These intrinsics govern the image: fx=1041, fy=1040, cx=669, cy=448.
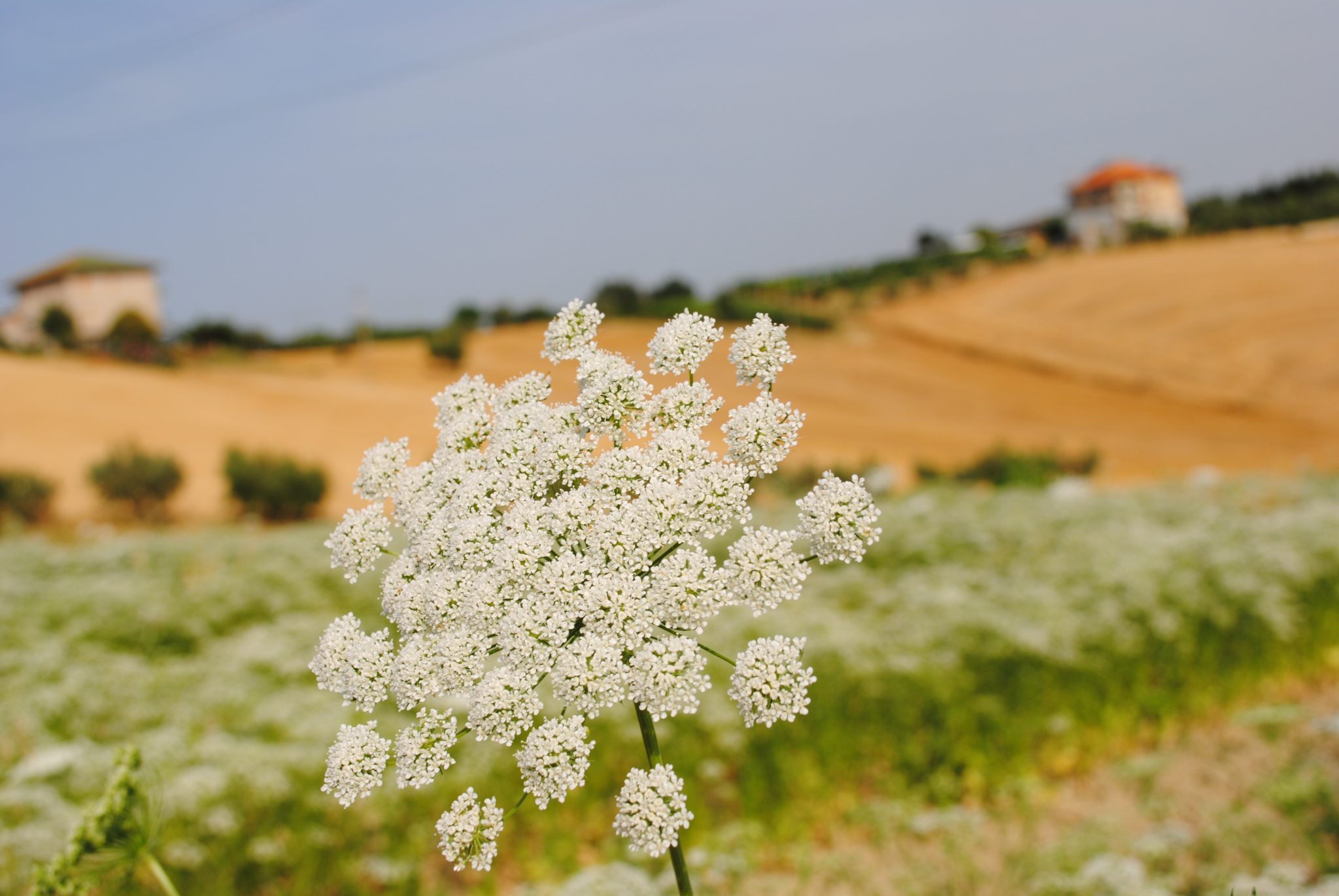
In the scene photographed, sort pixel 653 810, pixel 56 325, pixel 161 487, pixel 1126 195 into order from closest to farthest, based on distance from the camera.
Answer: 1. pixel 653 810
2. pixel 161 487
3. pixel 56 325
4. pixel 1126 195

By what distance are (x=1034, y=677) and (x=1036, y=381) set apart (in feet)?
139

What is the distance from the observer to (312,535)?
54.8ft

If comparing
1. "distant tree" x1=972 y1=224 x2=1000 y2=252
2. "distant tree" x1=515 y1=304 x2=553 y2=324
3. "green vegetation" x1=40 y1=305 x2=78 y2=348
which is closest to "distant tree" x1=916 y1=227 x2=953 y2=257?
"distant tree" x1=972 y1=224 x2=1000 y2=252

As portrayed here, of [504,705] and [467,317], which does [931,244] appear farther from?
[504,705]

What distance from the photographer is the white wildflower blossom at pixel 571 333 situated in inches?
85.7

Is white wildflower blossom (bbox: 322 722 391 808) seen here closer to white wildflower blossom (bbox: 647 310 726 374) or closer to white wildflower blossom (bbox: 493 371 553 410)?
white wildflower blossom (bbox: 493 371 553 410)

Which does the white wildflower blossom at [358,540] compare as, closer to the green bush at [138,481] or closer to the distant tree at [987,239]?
the green bush at [138,481]

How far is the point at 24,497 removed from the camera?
25609 millimetres

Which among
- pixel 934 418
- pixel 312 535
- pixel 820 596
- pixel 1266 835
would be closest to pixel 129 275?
pixel 934 418

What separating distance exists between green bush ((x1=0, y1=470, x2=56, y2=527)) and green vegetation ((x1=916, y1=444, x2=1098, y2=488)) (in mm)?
21725

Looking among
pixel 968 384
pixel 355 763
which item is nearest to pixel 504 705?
pixel 355 763

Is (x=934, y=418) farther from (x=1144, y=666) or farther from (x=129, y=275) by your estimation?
(x=129, y=275)

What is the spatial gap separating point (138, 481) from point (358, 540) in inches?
1071

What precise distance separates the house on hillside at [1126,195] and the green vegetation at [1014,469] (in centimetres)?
7393
